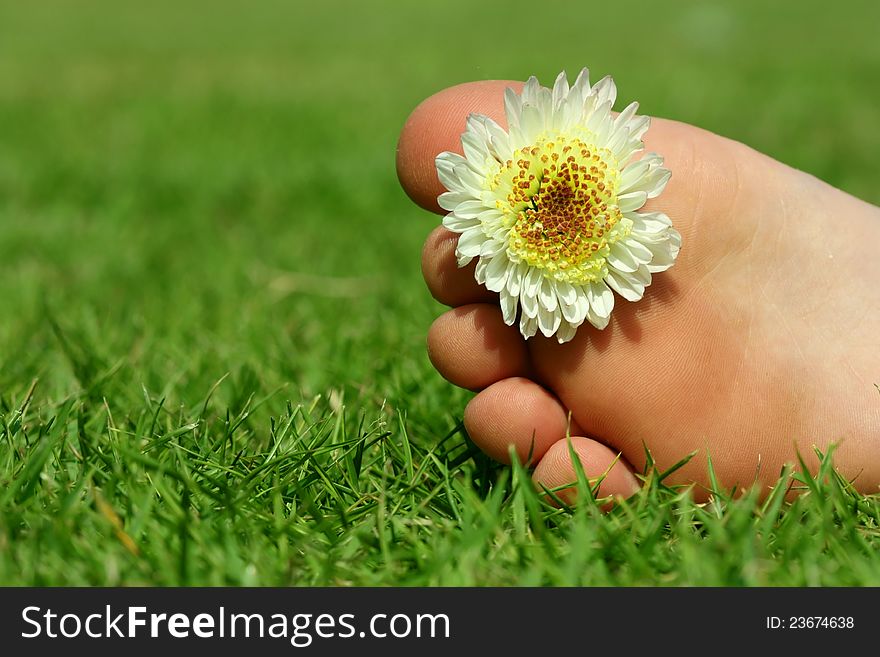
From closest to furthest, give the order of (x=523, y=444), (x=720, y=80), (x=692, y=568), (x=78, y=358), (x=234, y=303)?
(x=692, y=568), (x=523, y=444), (x=78, y=358), (x=234, y=303), (x=720, y=80)

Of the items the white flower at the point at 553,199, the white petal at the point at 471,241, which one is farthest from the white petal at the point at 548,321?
the white petal at the point at 471,241

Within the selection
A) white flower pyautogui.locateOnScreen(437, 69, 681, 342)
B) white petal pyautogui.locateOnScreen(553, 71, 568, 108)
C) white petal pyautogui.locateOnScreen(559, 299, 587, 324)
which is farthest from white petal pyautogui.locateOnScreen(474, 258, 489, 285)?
white petal pyautogui.locateOnScreen(553, 71, 568, 108)

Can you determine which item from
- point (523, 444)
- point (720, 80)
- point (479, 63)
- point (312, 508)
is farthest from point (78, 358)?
point (479, 63)

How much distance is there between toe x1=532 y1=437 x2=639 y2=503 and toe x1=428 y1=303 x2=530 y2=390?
13 cm

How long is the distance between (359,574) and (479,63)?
15.6 ft

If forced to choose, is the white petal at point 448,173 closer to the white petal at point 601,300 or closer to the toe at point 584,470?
the white petal at point 601,300

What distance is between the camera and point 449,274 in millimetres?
1292

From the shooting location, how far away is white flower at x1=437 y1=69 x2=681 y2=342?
122 centimetres

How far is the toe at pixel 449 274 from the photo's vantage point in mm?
1286

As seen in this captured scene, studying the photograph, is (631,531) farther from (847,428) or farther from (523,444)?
(847,428)

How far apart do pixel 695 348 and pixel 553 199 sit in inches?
11.5

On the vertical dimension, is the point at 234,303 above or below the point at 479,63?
below

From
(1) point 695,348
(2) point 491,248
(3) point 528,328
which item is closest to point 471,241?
(2) point 491,248
